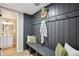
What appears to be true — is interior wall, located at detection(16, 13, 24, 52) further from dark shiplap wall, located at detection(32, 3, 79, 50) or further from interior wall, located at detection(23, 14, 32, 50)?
dark shiplap wall, located at detection(32, 3, 79, 50)

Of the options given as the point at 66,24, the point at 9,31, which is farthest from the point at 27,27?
the point at 66,24

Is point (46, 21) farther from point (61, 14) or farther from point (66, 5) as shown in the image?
point (66, 5)

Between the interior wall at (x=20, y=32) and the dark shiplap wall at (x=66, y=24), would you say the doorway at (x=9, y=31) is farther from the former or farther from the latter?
the dark shiplap wall at (x=66, y=24)

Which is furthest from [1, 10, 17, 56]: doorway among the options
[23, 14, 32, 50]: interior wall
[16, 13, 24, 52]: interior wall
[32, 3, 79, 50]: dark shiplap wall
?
[32, 3, 79, 50]: dark shiplap wall

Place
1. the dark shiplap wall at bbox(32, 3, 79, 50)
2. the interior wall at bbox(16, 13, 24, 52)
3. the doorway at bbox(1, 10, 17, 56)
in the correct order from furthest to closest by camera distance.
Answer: the interior wall at bbox(16, 13, 24, 52) → the doorway at bbox(1, 10, 17, 56) → the dark shiplap wall at bbox(32, 3, 79, 50)

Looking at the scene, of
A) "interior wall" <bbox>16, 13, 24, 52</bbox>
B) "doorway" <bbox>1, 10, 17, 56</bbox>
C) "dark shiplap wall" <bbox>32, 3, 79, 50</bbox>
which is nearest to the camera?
"dark shiplap wall" <bbox>32, 3, 79, 50</bbox>

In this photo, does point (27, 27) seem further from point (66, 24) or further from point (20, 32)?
point (66, 24)

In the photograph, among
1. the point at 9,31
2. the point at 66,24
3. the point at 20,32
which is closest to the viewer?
the point at 66,24

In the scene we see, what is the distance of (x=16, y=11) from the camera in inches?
48.3

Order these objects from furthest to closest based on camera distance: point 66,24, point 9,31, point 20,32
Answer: point 20,32 < point 9,31 < point 66,24

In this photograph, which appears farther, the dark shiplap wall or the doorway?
the doorway

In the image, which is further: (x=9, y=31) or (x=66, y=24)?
(x=9, y=31)

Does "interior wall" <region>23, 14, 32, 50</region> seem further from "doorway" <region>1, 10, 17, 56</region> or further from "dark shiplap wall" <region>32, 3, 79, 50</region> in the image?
"dark shiplap wall" <region>32, 3, 79, 50</region>

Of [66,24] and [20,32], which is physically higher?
[66,24]
